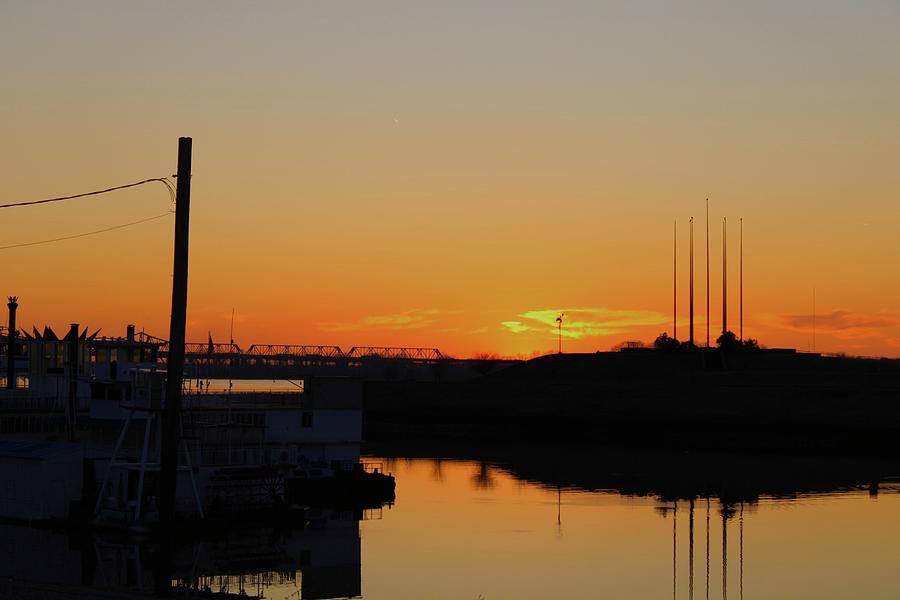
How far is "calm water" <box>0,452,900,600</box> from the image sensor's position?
40.5m

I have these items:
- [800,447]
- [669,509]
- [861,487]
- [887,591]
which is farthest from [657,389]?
[887,591]

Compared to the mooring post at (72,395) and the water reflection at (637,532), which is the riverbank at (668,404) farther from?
the mooring post at (72,395)

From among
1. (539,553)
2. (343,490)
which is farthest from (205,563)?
(343,490)

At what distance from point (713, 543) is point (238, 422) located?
22.5 meters

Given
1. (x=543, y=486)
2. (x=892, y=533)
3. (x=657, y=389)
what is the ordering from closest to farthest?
(x=892, y=533) < (x=543, y=486) < (x=657, y=389)

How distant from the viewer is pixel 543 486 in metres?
68.8

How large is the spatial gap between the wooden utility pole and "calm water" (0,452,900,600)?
2.45m

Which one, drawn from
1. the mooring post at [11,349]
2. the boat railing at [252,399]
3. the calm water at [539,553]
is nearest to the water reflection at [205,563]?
the calm water at [539,553]

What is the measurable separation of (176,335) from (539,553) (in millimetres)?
14681

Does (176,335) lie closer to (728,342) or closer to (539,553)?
(539,553)

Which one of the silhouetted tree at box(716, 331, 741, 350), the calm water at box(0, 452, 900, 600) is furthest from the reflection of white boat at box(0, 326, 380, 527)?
the silhouetted tree at box(716, 331, 741, 350)

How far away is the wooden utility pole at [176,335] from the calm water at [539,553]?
2451 mm

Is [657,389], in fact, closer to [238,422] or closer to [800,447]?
[800,447]

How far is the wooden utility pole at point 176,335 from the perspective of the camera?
46.4 metres
